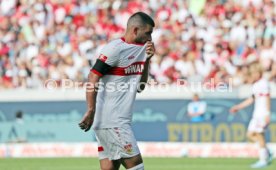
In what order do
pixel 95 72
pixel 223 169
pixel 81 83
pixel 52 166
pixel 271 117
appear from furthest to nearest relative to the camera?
1. pixel 81 83
2. pixel 271 117
3. pixel 52 166
4. pixel 223 169
5. pixel 95 72

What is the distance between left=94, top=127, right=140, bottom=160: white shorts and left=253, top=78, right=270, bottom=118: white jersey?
9231 millimetres

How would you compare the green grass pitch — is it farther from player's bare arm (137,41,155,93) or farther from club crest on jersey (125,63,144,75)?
club crest on jersey (125,63,144,75)

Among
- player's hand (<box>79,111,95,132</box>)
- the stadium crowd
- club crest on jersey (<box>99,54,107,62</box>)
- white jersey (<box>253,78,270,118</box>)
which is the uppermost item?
club crest on jersey (<box>99,54,107,62</box>)

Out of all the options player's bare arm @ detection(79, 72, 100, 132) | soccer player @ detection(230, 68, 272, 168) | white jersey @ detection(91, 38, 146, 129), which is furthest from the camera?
soccer player @ detection(230, 68, 272, 168)

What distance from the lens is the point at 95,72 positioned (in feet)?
26.5

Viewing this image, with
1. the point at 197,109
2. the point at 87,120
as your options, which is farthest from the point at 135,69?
the point at 197,109

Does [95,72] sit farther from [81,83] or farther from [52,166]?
[81,83]

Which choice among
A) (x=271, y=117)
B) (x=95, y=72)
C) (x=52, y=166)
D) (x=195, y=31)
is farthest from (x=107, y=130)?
A: (x=195, y=31)

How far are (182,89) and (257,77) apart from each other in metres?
3.07

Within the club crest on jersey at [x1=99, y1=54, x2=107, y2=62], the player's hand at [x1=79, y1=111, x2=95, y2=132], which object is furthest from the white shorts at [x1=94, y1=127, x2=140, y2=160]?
the club crest on jersey at [x1=99, y1=54, x2=107, y2=62]

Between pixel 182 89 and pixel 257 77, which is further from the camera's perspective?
pixel 182 89

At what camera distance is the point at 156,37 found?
73.5 feet

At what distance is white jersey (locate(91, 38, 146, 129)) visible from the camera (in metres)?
8.17

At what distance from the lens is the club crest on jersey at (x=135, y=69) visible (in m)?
8.25
